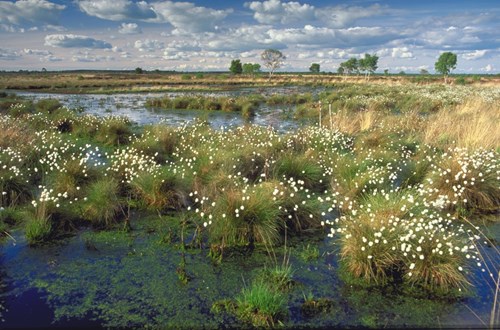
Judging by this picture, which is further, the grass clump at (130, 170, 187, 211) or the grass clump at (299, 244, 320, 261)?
the grass clump at (130, 170, 187, 211)

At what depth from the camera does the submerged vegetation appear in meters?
5.82

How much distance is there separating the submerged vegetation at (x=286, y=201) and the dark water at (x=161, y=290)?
192 millimetres

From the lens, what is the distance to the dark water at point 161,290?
16.6 ft

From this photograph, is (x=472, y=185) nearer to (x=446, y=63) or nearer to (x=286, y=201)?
(x=286, y=201)

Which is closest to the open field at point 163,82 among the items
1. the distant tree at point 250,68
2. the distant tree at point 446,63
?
the distant tree at point 446,63

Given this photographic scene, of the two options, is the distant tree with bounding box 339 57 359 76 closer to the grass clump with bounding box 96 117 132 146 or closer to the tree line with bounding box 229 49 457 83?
the tree line with bounding box 229 49 457 83

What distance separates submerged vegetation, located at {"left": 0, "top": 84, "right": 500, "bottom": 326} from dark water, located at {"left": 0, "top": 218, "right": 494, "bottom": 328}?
0.19 metres

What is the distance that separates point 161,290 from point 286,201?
324cm

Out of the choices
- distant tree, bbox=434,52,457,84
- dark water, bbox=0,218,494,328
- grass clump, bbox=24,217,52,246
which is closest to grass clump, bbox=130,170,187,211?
dark water, bbox=0,218,494,328

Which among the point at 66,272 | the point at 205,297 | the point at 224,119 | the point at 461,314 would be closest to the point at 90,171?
the point at 66,272

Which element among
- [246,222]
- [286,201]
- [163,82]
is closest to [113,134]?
[286,201]

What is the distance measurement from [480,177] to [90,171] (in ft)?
32.4

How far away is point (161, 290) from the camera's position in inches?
228

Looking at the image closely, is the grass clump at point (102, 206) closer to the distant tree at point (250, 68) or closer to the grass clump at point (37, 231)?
the grass clump at point (37, 231)
